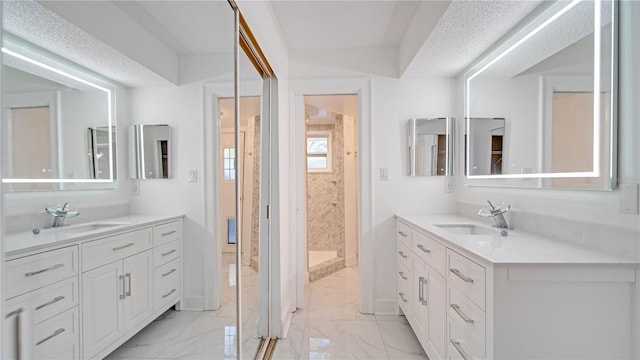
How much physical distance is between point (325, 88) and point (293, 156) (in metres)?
0.68

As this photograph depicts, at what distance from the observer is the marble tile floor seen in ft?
2.73

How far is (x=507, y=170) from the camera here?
191 centimetres

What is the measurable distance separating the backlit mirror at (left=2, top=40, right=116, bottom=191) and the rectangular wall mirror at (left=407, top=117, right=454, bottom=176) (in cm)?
244

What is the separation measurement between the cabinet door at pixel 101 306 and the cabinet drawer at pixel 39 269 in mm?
56

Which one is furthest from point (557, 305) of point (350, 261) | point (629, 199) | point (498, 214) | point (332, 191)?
point (332, 191)

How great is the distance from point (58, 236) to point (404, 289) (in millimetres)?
2325

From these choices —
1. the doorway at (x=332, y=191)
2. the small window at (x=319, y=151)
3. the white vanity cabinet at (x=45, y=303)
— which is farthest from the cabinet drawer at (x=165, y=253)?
the small window at (x=319, y=151)

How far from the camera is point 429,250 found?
5.94 feet

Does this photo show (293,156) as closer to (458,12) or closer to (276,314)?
(276,314)

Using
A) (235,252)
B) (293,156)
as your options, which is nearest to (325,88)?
(293,156)

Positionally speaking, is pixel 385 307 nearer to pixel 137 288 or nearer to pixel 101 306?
pixel 137 288

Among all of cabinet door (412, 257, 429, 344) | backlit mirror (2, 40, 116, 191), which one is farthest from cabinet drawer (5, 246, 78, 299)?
cabinet door (412, 257, 429, 344)

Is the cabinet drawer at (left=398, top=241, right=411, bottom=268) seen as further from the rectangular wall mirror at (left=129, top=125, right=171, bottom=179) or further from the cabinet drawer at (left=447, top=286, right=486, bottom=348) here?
the rectangular wall mirror at (left=129, top=125, right=171, bottom=179)

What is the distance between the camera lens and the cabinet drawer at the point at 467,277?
1.21 metres
